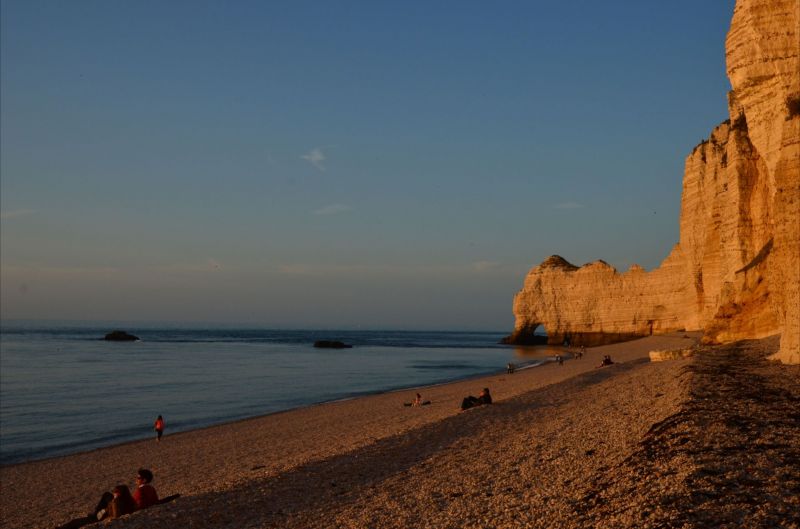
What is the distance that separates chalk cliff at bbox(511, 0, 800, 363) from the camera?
1733cm

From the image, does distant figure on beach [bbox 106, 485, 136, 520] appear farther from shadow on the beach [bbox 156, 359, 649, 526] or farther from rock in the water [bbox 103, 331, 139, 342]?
rock in the water [bbox 103, 331, 139, 342]

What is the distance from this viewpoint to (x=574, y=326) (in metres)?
76.9

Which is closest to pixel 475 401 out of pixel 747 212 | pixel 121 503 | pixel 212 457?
pixel 212 457

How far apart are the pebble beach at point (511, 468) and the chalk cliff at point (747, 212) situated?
4.15 metres

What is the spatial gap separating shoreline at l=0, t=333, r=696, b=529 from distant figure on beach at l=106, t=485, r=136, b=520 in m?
0.97

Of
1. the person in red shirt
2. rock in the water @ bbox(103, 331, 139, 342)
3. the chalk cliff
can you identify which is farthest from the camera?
rock in the water @ bbox(103, 331, 139, 342)

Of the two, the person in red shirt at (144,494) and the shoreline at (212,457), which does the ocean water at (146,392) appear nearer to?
the shoreline at (212,457)

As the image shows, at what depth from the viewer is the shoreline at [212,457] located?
13.8m

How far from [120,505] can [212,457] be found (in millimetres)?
7601

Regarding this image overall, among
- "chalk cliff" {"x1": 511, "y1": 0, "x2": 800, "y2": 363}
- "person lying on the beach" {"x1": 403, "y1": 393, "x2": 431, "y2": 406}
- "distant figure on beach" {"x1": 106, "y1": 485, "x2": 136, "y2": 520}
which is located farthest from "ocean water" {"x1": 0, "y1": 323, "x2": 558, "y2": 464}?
"chalk cliff" {"x1": 511, "y1": 0, "x2": 800, "y2": 363}

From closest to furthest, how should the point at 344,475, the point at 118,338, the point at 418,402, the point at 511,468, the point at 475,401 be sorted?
the point at 511,468 → the point at 344,475 → the point at 475,401 → the point at 418,402 → the point at 118,338

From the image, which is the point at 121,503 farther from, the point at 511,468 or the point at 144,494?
the point at 511,468

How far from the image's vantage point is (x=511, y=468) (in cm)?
1047

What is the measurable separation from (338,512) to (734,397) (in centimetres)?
842
